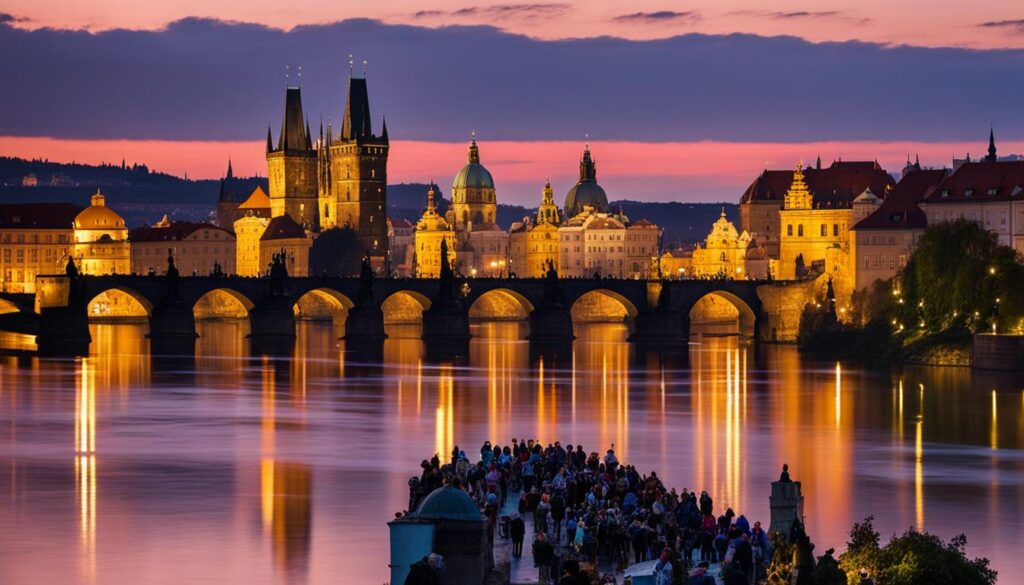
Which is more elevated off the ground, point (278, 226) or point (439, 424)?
point (278, 226)

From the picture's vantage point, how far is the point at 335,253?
604 ft

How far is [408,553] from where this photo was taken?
931 inches

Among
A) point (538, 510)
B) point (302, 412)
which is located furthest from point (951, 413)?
point (538, 510)

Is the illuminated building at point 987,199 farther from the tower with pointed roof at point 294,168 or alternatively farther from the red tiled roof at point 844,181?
the tower with pointed roof at point 294,168

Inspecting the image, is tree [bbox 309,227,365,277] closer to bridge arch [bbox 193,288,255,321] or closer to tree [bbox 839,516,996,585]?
bridge arch [bbox 193,288,255,321]

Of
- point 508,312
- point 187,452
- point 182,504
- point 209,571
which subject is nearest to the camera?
point 209,571

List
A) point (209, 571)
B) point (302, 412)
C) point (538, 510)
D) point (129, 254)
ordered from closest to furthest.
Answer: point (538, 510), point (209, 571), point (302, 412), point (129, 254)

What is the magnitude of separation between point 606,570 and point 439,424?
109 ft

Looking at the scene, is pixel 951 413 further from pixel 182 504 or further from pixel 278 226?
pixel 278 226

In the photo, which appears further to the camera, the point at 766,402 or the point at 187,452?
the point at 766,402

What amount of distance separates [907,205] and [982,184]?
769cm

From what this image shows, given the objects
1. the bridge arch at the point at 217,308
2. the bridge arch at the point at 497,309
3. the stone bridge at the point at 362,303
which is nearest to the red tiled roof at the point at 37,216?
the bridge arch at the point at 217,308

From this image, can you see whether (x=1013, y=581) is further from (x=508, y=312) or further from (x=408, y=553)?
(x=508, y=312)

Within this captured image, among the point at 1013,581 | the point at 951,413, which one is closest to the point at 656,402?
the point at 951,413
